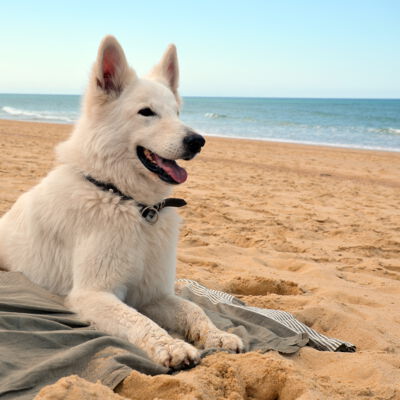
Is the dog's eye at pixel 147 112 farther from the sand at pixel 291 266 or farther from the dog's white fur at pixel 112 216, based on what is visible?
the sand at pixel 291 266

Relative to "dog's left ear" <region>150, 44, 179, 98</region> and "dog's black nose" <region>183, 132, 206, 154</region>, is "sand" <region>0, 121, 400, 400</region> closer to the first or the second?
"dog's black nose" <region>183, 132, 206, 154</region>

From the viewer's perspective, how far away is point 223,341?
285cm

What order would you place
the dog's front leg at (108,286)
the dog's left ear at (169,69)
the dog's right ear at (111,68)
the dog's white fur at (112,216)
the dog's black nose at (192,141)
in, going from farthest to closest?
the dog's left ear at (169,69) → the dog's right ear at (111,68) → the dog's black nose at (192,141) → the dog's white fur at (112,216) → the dog's front leg at (108,286)

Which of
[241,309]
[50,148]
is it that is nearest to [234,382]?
[241,309]

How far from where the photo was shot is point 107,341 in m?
2.57

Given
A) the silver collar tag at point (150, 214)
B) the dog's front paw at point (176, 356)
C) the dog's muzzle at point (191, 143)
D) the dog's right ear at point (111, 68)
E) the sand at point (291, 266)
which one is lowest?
the sand at point (291, 266)

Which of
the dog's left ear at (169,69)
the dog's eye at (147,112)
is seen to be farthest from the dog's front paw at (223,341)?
the dog's left ear at (169,69)

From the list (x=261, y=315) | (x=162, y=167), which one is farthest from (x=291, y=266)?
(x=162, y=167)

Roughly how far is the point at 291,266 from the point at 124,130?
2.74 metres

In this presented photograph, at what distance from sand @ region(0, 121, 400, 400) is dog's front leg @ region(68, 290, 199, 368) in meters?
0.13

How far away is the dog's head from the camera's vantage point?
10.8ft

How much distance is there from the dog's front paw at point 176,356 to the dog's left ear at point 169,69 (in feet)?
7.06

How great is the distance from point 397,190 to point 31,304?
981 cm

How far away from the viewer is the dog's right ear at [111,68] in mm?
3297
